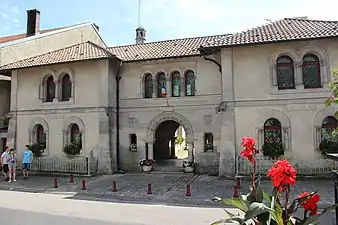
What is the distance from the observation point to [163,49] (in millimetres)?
20172

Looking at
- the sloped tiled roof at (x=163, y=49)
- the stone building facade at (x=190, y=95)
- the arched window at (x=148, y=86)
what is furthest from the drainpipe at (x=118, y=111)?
the arched window at (x=148, y=86)

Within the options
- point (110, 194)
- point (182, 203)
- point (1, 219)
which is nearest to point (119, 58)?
point (110, 194)

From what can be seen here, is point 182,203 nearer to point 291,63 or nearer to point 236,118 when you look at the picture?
point 236,118

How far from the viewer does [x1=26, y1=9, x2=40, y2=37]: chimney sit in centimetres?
2514

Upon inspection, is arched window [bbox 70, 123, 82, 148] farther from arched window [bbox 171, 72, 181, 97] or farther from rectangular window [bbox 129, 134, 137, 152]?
arched window [bbox 171, 72, 181, 97]

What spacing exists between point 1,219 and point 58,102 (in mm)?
11266

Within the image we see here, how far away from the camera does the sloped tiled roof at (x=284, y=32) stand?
589 inches

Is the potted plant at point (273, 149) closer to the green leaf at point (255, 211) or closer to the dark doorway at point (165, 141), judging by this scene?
the dark doorway at point (165, 141)

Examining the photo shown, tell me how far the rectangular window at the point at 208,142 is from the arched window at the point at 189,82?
8.73ft

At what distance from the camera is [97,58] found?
18203 mm

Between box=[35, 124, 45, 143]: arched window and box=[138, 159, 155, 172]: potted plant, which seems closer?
box=[138, 159, 155, 172]: potted plant

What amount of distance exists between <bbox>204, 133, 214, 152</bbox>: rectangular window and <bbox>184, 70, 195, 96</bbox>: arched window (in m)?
2.66

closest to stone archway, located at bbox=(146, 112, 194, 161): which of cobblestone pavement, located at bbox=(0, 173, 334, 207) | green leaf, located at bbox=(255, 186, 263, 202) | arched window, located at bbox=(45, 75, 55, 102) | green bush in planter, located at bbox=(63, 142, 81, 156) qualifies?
cobblestone pavement, located at bbox=(0, 173, 334, 207)

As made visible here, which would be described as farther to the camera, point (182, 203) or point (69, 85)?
point (69, 85)
